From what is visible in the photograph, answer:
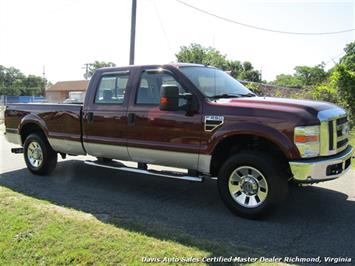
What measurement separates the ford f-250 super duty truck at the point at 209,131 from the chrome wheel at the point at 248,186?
0.01 meters

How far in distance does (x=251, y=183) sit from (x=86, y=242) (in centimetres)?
211

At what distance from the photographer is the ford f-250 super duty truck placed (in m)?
4.63

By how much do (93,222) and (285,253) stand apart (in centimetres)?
226

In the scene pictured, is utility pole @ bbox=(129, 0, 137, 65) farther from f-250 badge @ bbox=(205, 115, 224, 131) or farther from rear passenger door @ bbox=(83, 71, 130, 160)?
f-250 badge @ bbox=(205, 115, 224, 131)

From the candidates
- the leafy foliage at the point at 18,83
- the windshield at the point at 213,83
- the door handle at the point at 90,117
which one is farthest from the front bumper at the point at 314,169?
the leafy foliage at the point at 18,83

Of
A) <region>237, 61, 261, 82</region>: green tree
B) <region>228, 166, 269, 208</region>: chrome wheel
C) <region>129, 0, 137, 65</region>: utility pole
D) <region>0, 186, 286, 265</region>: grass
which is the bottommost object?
<region>0, 186, 286, 265</region>: grass

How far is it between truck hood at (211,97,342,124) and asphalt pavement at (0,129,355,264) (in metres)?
1.25

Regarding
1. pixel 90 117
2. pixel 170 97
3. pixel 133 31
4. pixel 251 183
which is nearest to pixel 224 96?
pixel 170 97

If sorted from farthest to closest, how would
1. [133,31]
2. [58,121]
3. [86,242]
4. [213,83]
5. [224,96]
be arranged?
[133,31]
[58,121]
[213,83]
[224,96]
[86,242]

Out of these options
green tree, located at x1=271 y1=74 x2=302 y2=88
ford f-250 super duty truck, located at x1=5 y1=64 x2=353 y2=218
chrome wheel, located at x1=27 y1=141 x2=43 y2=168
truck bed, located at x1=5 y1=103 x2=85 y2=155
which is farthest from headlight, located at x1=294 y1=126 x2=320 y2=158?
green tree, located at x1=271 y1=74 x2=302 y2=88

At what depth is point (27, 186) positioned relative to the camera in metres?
6.61

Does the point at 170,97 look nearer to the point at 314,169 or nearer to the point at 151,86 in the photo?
the point at 151,86

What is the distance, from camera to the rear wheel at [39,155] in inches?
289

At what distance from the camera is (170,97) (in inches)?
204
